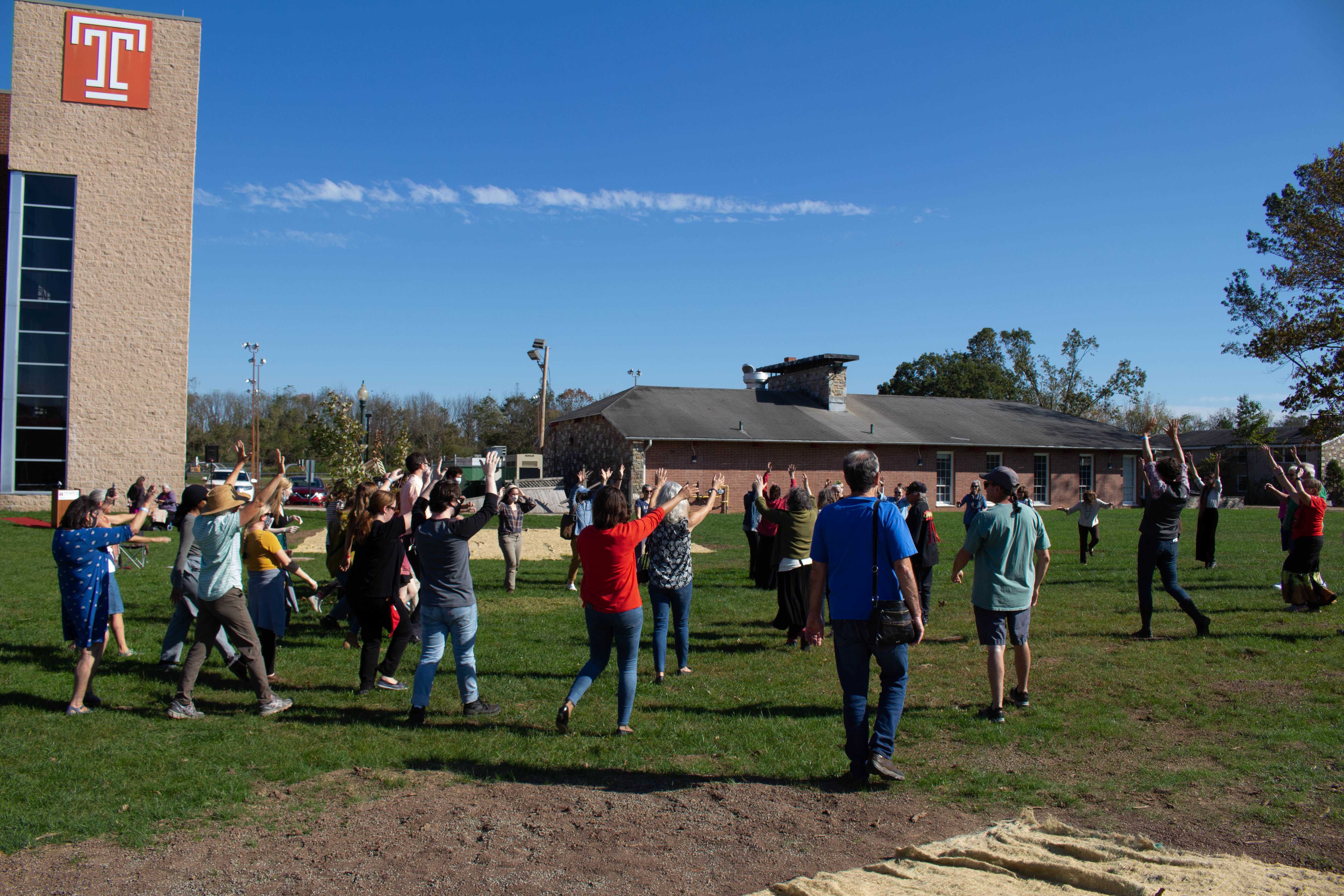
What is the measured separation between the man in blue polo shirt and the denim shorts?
1332 mm

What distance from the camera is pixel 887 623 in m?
4.58

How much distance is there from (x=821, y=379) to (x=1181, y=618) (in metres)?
28.2

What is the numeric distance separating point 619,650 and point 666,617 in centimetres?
150

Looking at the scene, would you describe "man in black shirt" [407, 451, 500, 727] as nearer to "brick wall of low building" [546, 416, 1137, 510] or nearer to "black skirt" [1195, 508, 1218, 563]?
"black skirt" [1195, 508, 1218, 563]

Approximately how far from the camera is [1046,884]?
350cm

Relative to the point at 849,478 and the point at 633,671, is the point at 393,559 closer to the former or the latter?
the point at 633,671

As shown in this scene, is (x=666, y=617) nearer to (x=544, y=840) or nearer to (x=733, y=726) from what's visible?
(x=733, y=726)

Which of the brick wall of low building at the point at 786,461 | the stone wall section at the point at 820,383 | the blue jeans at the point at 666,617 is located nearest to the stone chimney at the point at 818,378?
the stone wall section at the point at 820,383

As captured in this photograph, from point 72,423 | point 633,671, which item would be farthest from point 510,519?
point 72,423

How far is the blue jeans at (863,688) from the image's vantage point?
4660 millimetres

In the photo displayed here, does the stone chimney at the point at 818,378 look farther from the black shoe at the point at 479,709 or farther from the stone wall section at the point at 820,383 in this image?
the black shoe at the point at 479,709

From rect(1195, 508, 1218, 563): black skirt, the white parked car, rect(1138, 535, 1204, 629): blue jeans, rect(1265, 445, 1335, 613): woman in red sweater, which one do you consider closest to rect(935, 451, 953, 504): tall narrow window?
rect(1195, 508, 1218, 563): black skirt

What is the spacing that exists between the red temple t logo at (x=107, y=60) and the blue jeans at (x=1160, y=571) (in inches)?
1200

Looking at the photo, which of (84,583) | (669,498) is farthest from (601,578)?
(84,583)
